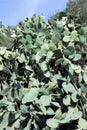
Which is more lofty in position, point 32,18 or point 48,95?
point 32,18

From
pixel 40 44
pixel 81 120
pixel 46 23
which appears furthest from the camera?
pixel 46 23

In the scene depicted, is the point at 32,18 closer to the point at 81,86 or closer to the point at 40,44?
the point at 40,44

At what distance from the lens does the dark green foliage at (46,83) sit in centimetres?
255

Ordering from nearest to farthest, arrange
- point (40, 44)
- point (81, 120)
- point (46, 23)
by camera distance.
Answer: point (81, 120)
point (40, 44)
point (46, 23)

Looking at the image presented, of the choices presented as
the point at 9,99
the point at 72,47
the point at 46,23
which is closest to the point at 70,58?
the point at 72,47

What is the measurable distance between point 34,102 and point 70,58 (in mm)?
373

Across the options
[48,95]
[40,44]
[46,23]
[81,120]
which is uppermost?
[46,23]

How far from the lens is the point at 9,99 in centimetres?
268

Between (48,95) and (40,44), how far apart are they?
15.6 inches

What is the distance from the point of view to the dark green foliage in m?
2.55

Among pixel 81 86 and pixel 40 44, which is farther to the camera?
pixel 40 44

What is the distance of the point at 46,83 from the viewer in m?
2.64

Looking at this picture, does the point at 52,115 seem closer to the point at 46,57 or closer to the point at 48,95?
the point at 48,95

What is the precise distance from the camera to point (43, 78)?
2648 mm
